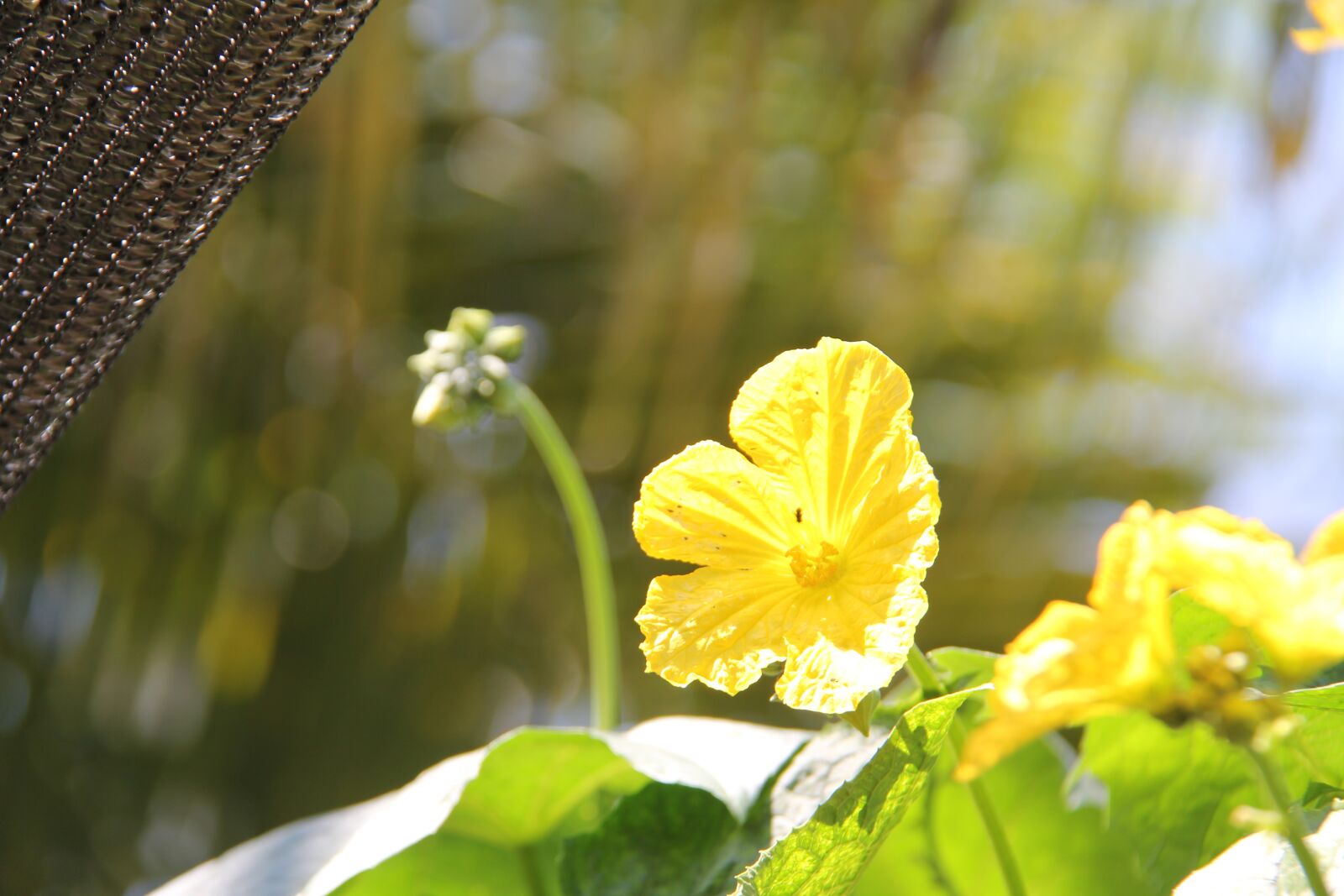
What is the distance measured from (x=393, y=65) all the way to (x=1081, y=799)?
3.45 ft

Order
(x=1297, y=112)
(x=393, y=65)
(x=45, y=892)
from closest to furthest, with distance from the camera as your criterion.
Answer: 1. (x=1297, y=112)
2. (x=393, y=65)
3. (x=45, y=892)

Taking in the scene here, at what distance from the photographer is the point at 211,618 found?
61.9 inches

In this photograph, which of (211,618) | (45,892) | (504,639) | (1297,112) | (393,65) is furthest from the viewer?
(504,639)

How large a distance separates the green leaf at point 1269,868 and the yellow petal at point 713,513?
0.08 m

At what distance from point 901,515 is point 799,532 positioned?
1.0 inches

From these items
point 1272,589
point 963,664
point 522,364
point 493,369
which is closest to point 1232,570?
point 1272,589

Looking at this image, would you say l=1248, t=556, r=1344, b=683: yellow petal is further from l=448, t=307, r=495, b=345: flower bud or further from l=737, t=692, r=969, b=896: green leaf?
l=448, t=307, r=495, b=345: flower bud

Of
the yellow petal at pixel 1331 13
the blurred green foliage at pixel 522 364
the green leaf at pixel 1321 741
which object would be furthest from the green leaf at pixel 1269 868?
the blurred green foliage at pixel 522 364

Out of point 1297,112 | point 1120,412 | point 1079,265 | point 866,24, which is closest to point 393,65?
point 866,24

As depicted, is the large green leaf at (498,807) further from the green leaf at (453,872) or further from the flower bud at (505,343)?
the flower bud at (505,343)

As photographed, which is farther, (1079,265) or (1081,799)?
(1079,265)

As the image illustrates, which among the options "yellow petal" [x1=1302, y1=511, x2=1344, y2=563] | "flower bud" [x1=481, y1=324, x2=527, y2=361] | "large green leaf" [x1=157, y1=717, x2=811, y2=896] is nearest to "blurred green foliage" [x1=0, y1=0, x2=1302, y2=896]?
"flower bud" [x1=481, y1=324, x2=527, y2=361]

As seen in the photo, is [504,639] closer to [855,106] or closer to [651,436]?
[651,436]

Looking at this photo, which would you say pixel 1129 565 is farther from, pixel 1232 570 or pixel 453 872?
pixel 453 872
